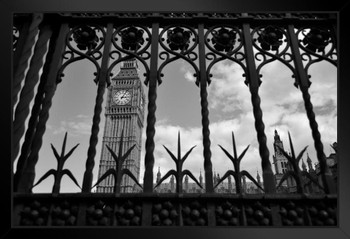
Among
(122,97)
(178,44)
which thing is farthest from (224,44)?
(122,97)

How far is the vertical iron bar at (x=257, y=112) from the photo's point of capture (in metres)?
2.05

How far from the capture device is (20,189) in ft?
6.56

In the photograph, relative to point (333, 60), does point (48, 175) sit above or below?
below

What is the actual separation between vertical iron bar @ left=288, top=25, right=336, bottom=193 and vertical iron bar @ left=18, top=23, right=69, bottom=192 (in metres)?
2.30

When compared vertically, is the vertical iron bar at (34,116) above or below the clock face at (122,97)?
below

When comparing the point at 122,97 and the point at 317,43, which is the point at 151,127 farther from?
the point at 122,97

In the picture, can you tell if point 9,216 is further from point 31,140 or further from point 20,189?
point 31,140

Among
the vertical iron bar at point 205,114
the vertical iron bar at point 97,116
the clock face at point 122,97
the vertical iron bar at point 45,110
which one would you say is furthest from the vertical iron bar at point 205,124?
the clock face at point 122,97

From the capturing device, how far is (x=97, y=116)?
228 centimetres

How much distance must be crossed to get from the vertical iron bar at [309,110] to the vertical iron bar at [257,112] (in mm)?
419

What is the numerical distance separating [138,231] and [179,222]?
0.46 metres

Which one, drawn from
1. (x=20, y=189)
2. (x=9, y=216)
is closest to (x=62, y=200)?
(x=20, y=189)

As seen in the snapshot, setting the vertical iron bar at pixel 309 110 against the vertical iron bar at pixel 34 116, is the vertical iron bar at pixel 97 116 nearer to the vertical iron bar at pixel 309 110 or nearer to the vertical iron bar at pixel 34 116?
the vertical iron bar at pixel 34 116

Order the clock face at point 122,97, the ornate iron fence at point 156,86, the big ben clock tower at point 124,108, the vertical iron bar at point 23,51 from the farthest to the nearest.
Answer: the clock face at point 122,97
the big ben clock tower at point 124,108
the vertical iron bar at point 23,51
the ornate iron fence at point 156,86
